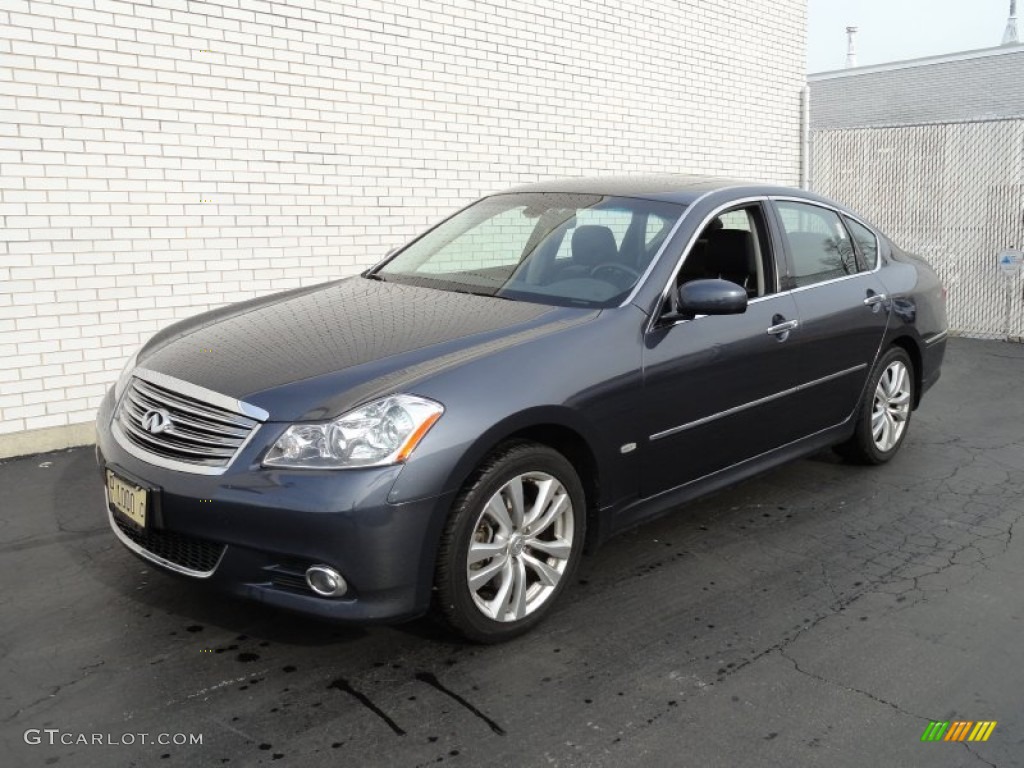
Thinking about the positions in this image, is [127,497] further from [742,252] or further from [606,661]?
[742,252]

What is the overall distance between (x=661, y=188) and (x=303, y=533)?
8.63ft

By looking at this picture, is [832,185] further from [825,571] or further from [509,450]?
[509,450]

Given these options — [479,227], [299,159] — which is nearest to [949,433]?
[479,227]

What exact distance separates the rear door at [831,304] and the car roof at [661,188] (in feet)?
0.52

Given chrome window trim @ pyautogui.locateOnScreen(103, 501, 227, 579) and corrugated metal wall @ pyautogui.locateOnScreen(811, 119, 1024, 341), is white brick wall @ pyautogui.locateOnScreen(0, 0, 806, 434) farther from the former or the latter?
corrugated metal wall @ pyautogui.locateOnScreen(811, 119, 1024, 341)

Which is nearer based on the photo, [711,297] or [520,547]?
[520,547]

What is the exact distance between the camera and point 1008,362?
9734mm

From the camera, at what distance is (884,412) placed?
19.0 feet

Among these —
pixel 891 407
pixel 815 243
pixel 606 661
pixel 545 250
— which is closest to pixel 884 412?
pixel 891 407

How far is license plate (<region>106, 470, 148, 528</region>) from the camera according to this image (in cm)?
336

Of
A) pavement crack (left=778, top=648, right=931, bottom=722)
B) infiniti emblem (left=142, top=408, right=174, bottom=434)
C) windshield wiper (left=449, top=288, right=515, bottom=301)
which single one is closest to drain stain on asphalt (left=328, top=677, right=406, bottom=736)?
infiniti emblem (left=142, top=408, right=174, bottom=434)

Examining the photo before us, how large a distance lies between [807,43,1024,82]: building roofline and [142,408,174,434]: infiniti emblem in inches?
841

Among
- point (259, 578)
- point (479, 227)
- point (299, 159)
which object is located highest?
point (299, 159)

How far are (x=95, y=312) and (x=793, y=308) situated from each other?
4.35m
